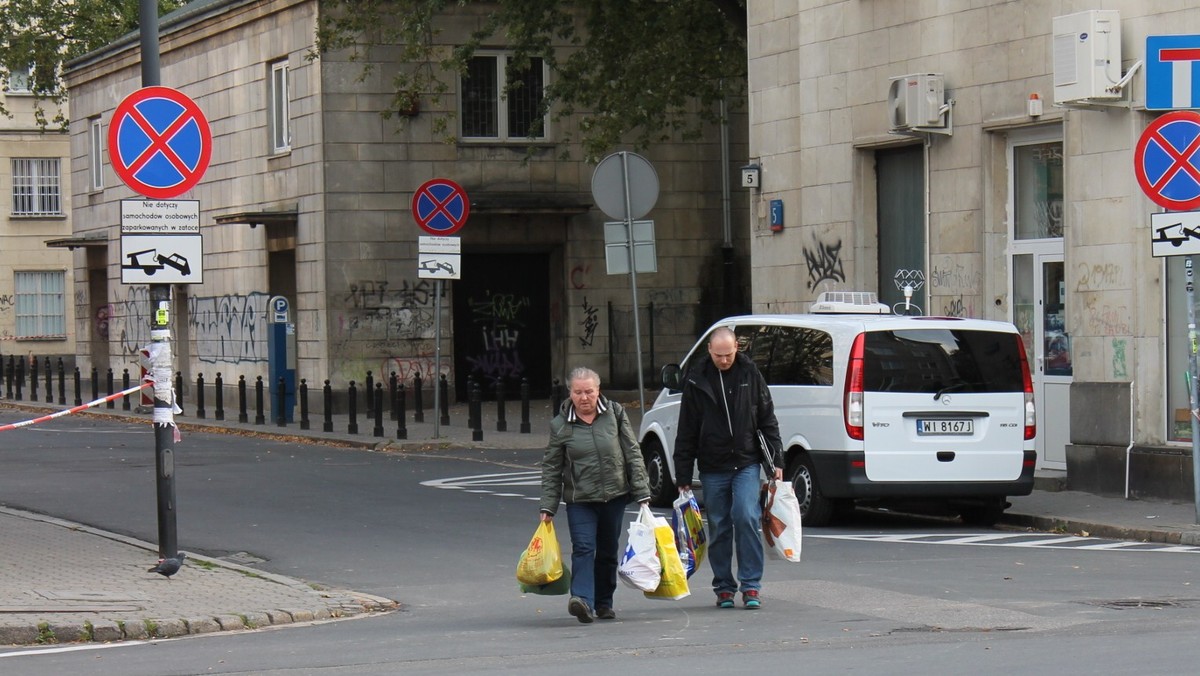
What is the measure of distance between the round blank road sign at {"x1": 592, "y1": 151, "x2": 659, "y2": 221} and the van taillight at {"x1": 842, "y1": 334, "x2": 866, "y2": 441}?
203 inches

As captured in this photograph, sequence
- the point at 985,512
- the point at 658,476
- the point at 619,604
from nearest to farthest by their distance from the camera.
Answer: the point at 619,604 < the point at 985,512 < the point at 658,476

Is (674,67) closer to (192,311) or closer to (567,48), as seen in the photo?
(567,48)

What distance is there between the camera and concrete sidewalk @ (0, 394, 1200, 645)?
32.3 ft

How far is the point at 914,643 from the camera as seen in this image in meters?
8.80

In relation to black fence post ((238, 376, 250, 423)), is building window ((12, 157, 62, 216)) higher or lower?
higher

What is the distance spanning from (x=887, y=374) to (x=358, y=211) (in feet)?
56.2

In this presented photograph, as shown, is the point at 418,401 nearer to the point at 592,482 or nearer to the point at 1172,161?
the point at 1172,161

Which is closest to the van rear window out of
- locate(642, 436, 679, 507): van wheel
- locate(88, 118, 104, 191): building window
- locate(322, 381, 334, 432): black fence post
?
locate(642, 436, 679, 507): van wheel

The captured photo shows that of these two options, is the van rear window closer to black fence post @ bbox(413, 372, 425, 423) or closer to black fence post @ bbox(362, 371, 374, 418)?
black fence post @ bbox(362, 371, 374, 418)

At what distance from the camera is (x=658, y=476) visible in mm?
16281

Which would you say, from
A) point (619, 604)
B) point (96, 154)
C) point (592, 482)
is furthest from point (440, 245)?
point (96, 154)

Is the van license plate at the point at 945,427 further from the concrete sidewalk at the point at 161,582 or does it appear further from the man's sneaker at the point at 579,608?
the man's sneaker at the point at 579,608

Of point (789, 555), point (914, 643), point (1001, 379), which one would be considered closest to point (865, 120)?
point (1001, 379)

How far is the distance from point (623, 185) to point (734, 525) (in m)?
Result: 8.96
